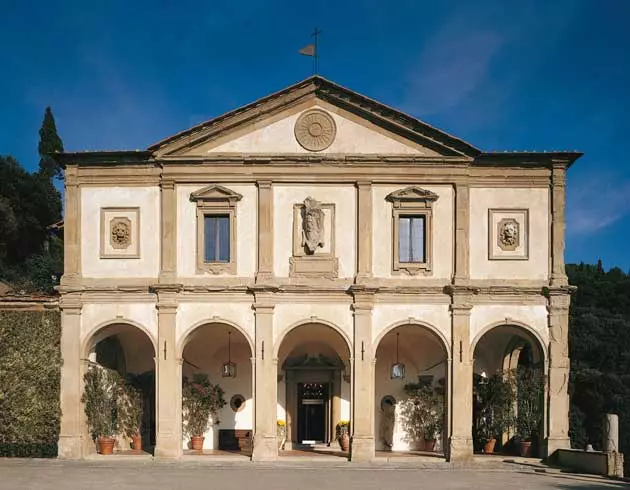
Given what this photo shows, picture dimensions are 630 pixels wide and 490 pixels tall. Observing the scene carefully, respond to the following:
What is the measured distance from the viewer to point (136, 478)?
646 inches

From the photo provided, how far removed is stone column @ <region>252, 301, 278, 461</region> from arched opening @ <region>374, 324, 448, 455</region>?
423cm

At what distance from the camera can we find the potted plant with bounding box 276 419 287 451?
21562mm

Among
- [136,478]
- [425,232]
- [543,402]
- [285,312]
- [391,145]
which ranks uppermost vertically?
[391,145]

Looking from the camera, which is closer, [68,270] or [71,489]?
[71,489]

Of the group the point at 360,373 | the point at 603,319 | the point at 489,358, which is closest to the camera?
the point at 360,373

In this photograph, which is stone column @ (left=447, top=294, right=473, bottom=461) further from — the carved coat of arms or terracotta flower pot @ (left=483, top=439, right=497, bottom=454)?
the carved coat of arms

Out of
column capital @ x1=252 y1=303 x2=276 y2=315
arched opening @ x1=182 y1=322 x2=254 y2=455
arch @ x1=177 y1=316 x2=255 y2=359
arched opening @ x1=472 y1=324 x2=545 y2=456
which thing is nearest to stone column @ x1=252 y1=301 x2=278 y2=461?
column capital @ x1=252 y1=303 x2=276 y2=315

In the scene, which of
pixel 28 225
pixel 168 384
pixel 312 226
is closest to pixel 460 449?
pixel 312 226

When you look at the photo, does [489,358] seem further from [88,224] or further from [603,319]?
[603,319]

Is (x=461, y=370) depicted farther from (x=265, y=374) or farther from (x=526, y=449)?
(x=265, y=374)

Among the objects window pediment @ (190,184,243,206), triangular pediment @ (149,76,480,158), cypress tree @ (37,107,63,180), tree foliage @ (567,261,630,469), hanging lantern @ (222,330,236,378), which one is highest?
cypress tree @ (37,107,63,180)

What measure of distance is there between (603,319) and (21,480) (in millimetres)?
34740

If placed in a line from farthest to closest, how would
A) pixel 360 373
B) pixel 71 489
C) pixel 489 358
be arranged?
1. pixel 489 358
2. pixel 360 373
3. pixel 71 489

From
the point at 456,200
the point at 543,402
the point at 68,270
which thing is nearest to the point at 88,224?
the point at 68,270
